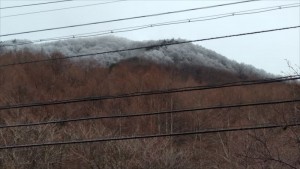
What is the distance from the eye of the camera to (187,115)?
56875mm

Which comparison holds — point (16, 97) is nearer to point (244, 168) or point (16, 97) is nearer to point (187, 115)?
point (187, 115)

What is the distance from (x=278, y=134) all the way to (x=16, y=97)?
1309 inches

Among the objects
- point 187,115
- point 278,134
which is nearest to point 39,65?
point 187,115

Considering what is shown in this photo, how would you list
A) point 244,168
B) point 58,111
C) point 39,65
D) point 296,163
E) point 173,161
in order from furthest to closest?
point 39,65
point 58,111
point 173,161
point 244,168
point 296,163

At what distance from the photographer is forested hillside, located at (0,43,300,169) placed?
30375 mm

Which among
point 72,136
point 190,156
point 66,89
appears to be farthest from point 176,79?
point 72,136

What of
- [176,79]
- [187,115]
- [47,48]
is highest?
[47,48]

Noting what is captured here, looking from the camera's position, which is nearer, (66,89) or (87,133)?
(87,133)

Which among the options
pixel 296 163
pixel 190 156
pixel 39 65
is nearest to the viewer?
pixel 296 163

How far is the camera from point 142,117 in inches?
2264

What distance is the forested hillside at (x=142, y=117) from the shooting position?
3038cm

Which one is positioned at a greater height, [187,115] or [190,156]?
[187,115]

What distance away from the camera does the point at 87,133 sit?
38.8 m

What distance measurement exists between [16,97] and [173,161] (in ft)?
89.1
